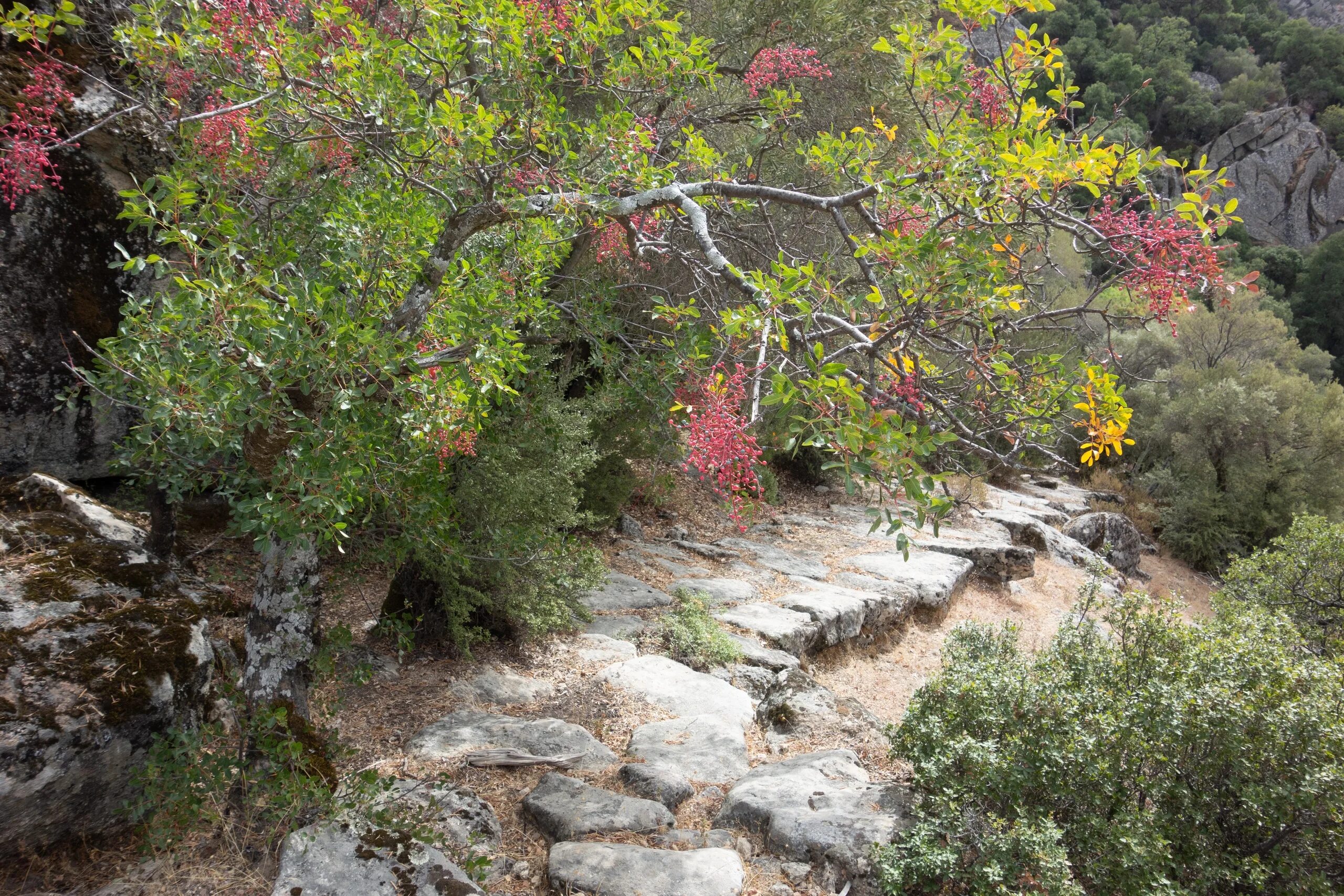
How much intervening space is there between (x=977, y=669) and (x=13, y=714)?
4.02 metres

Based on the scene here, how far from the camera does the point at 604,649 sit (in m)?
Result: 5.60

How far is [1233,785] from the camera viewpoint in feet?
9.14

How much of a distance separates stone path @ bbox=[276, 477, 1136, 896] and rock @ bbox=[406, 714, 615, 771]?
10 mm

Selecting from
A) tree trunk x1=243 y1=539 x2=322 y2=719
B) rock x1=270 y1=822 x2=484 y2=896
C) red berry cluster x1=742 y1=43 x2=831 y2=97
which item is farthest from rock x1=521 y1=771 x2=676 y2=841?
red berry cluster x1=742 y1=43 x2=831 y2=97

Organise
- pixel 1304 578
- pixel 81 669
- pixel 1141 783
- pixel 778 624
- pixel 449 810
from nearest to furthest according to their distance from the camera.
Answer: pixel 81 669, pixel 1141 783, pixel 449 810, pixel 778 624, pixel 1304 578

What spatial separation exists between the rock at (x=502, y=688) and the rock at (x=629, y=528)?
3749mm

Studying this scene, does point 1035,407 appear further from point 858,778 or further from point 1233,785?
point 858,778

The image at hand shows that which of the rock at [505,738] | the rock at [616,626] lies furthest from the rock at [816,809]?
the rock at [616,626]

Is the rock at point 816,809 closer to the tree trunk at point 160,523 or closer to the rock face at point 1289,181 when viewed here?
the tree trunk at point 160,523

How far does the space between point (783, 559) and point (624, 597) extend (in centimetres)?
290

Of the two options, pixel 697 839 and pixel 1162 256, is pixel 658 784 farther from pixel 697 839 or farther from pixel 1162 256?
pixel 1162 256

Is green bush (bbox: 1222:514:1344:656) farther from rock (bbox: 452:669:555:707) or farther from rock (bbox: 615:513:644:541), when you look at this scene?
rock (bbox: 452:669:555:707)

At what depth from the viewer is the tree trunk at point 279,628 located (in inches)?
129

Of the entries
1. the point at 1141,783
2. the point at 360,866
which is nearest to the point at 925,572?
the point at 1141,783
